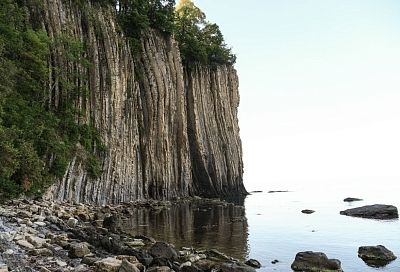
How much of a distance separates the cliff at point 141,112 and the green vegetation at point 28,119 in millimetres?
1665

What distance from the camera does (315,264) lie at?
1631 centimetres

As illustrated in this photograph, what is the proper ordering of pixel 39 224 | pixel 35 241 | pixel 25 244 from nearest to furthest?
1. pixel 25 244
2. pixel 35 241
3. pixel 39 224

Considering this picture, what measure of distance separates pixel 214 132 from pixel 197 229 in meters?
41.4

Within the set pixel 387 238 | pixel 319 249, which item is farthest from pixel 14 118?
pixel 387 238

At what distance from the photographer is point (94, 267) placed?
1155 cm

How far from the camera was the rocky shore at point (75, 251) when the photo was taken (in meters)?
11.5

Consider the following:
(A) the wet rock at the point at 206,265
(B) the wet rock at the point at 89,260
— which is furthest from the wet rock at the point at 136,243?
(B) the wet rock at the point at 89,260

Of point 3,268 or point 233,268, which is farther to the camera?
point 233,268

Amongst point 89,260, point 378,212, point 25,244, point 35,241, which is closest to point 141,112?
point 378,212

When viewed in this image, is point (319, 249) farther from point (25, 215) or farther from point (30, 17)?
point (30, 17)

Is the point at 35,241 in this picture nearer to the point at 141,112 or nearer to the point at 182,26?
the point at 141,112

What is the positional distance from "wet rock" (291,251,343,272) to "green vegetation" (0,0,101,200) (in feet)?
46.7

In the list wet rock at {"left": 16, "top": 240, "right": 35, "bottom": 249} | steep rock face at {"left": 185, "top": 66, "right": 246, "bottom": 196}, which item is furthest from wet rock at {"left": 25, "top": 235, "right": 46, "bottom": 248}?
steep rock face at {"left": 185, "top": 66, "right": 246, "bottom": 196}

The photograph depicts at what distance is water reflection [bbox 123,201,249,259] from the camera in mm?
21031
